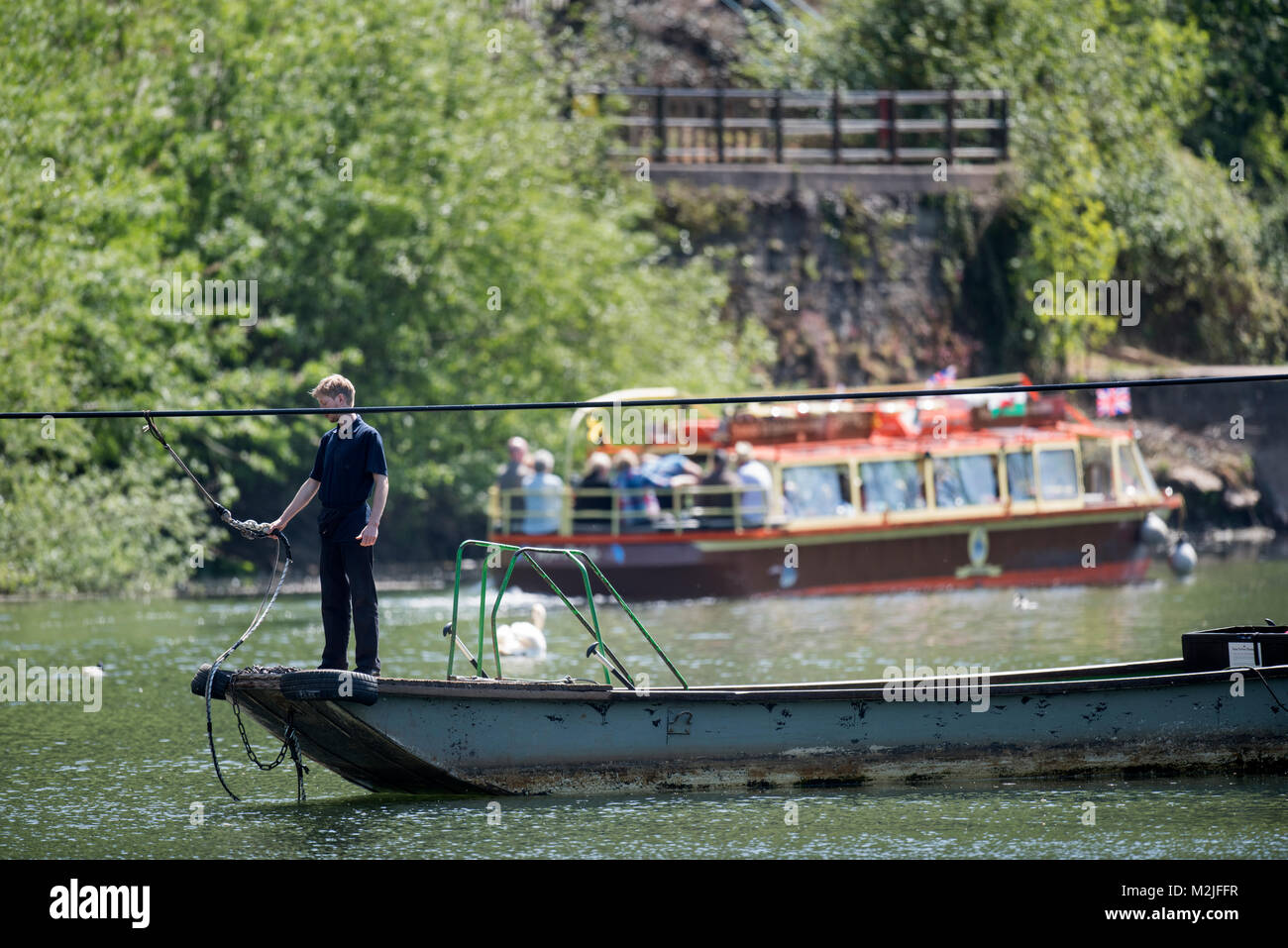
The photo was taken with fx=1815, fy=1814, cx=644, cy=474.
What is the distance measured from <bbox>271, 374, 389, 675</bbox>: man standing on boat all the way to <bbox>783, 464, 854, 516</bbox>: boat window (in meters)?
14.4

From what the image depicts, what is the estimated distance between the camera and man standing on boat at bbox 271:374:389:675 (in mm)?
10406

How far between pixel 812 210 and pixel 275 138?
→ 12859 millimetres

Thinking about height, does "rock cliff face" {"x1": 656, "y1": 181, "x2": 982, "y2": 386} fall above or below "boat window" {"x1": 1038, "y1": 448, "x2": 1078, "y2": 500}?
above

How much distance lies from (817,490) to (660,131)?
44.0ft

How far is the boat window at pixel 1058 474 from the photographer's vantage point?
2572cm

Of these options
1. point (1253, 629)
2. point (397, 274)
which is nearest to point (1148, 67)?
point (397, 274)

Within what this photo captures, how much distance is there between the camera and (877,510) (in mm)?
25031

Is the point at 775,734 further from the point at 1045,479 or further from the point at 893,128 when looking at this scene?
the point at 893,128

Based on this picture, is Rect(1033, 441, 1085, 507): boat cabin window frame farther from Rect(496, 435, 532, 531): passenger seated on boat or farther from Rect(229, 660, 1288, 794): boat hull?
Rect(229, 660, 1288, 794): boat hull

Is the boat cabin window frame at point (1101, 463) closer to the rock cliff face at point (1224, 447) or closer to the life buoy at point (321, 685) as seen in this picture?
the rock cliff face at point (1224, 447)

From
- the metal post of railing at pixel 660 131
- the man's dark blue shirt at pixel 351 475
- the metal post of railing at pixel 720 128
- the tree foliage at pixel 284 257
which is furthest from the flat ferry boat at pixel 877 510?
the man's dark blue shirt at pixel 351 475

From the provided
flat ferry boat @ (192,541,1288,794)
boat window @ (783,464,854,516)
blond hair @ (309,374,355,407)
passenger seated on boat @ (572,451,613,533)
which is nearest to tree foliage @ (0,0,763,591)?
passenger seated on boat @ (572,451,613,533)
